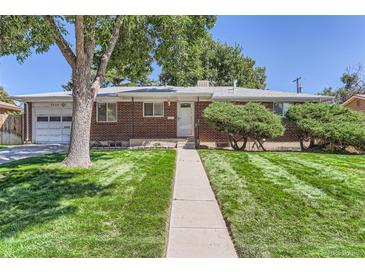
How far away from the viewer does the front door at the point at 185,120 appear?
16.3m

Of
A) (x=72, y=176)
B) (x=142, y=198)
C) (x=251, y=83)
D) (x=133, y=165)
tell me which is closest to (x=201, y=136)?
(x=133, y=165)

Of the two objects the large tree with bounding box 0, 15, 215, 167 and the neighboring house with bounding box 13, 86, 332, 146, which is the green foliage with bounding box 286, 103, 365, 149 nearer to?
the neighboring house with bounding box 13, 86, 332, 146

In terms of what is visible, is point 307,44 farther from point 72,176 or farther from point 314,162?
point 72,176

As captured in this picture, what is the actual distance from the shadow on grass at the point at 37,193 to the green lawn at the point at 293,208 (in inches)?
105

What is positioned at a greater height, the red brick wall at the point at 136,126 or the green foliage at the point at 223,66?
the green foliage at the point at 223,66

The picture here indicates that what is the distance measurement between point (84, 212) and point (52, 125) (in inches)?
542

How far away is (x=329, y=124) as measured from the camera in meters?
12.9

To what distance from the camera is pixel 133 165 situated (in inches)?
348

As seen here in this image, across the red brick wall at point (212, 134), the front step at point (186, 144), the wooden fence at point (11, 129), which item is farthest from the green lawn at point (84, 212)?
the wooden fence at point (11, 129)

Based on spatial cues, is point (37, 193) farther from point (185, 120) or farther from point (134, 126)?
point (185, 120)

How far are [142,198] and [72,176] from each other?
2.62m

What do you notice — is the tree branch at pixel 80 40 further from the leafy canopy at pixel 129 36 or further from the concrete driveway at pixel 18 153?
the concrete driveway at pixel 18 153

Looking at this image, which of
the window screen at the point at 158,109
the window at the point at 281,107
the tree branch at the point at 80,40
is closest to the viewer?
the tree branch at the point at 80,40

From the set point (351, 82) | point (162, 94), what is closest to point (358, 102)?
point (162, 94)
